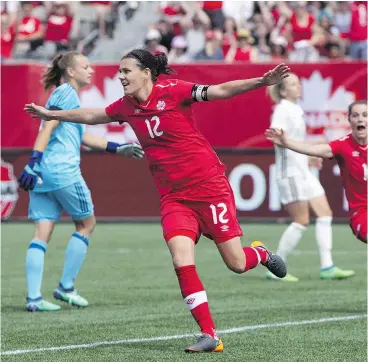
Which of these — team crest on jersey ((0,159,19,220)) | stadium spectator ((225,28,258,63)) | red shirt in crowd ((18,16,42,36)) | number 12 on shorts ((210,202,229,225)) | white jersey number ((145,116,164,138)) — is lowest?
team crest on jersey ((0,159,19,220))

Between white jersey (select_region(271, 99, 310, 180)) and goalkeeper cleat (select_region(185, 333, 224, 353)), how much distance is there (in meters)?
4.92

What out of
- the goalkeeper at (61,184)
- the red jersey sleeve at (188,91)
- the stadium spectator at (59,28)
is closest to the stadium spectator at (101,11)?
the stadium spectator at (59,28)

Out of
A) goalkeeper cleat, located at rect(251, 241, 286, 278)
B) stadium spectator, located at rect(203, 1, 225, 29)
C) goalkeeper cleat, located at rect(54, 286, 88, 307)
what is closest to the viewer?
goalkeeper cleat, located at rect(251, 241, 286, 278)

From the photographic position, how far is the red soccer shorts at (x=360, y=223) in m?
9.56

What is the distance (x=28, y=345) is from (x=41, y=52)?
15.8 metres

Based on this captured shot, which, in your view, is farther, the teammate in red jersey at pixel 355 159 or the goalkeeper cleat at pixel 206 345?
the teammate in red jersey at pixel 355 159

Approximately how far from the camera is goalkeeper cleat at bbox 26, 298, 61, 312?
9703mm

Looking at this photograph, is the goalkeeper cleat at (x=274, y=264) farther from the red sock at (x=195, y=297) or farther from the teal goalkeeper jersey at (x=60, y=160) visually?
the teal goalkeeper jersey at (x=60, y=160)

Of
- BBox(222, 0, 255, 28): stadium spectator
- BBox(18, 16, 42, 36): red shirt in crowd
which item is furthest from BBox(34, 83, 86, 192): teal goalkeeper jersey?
BBox(222, 0, 255, 28): stadium spectator

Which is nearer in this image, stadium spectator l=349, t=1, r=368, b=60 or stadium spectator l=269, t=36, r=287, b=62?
stadium spectator l=349, t=1, r=368, b=60

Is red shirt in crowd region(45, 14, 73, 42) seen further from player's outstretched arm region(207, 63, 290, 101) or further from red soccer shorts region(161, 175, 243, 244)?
player's outstretched arm region(207, 63, 290, 101)

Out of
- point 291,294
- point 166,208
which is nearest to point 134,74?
point 166,208

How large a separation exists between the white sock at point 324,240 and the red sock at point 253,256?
150 inches

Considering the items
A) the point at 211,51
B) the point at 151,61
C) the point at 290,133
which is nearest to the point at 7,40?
the point at 211,51
